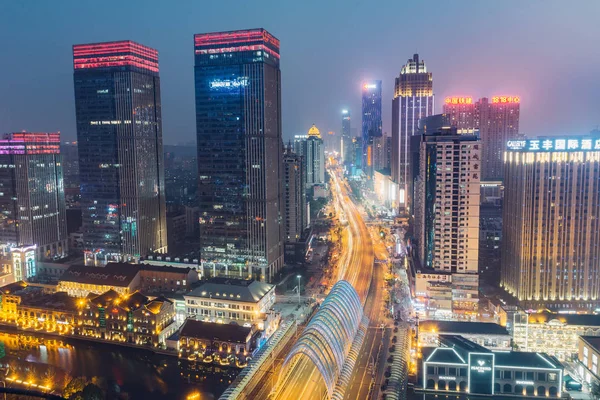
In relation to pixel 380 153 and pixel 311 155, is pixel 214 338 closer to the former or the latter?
pixel 311 155

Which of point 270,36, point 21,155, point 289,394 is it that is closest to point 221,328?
point 289,394

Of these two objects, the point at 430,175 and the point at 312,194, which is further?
the point at 312,194

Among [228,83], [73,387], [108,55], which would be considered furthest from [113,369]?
[108,55]

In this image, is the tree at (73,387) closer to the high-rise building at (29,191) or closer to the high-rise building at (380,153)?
the high-rise building at (29,191)

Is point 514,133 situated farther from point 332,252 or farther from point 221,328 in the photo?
point 221,328

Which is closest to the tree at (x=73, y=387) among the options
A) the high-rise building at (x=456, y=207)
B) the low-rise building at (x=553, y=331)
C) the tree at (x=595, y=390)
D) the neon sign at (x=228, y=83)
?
the low-rise building at (x=553, y=331)
